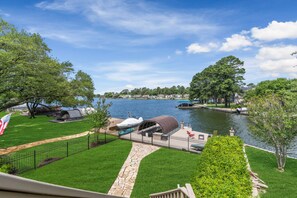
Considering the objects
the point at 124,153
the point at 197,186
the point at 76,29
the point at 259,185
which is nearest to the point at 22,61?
the point at 76,29

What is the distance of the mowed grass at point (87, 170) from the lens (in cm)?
977

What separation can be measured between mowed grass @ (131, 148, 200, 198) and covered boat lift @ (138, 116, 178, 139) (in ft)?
16.9

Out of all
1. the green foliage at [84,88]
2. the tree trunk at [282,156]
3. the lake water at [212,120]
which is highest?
the green foliage at [84,88]

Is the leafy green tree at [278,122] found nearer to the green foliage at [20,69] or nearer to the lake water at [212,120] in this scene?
the lake water at [212,120]

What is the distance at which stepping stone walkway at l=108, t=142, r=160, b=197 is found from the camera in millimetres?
9234

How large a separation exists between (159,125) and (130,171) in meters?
9.64

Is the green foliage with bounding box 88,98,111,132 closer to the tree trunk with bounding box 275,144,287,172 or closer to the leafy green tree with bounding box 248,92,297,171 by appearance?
the leafy green tree with bounding box 248,92,297,171

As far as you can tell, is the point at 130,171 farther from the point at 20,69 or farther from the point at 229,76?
the point at 229,76

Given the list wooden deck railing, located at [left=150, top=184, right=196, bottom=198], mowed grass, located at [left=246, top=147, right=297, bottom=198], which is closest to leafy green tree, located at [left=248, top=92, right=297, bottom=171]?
mowed grass, located at [left=246, top=147, right=297, bottom=198]

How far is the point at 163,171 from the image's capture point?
11.1 meters

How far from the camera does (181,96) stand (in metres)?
162

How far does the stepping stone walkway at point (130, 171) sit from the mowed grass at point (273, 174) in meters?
6.33

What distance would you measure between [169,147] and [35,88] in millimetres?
12937

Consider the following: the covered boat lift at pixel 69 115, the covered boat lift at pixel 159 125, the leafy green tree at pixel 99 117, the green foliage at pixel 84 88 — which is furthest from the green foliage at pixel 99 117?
the green foliage at pixel 84 88
